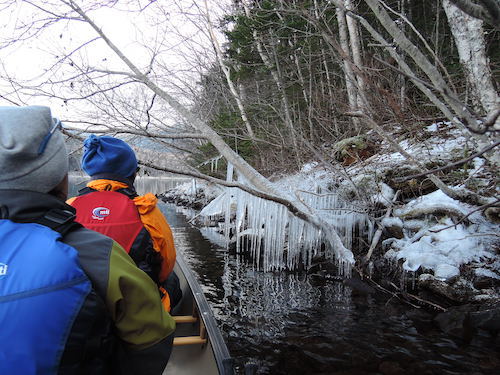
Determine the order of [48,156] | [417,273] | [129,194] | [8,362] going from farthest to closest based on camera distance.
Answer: [417,273] → [129,194] → [48,156] → [8,362]

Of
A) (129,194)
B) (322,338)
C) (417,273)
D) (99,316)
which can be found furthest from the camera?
(417,273)

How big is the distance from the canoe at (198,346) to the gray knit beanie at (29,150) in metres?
1.85

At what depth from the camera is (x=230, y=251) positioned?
9914mm

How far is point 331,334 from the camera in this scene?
4.61 meters

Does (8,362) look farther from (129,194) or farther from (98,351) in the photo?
(129,194)

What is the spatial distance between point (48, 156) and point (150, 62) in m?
5.68

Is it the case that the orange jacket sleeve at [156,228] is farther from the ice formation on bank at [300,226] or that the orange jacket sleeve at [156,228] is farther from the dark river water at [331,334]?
the ice formation on bank at [300,226]

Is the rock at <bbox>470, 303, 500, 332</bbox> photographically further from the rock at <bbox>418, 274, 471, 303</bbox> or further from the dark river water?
the rock at <bbox>418, 274, 471, 303</bbox>

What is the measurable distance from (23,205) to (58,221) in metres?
0.10

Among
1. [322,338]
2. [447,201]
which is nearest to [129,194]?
[322,338]

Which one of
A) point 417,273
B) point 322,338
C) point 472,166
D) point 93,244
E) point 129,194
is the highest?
point 472,166

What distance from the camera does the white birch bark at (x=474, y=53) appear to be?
340 centimetres

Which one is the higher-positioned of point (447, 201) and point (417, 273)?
point (447, 201)

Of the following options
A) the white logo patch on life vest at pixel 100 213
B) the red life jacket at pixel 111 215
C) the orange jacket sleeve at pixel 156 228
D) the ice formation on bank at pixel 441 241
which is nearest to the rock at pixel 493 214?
the ice formation on bank at pixel 441 241
